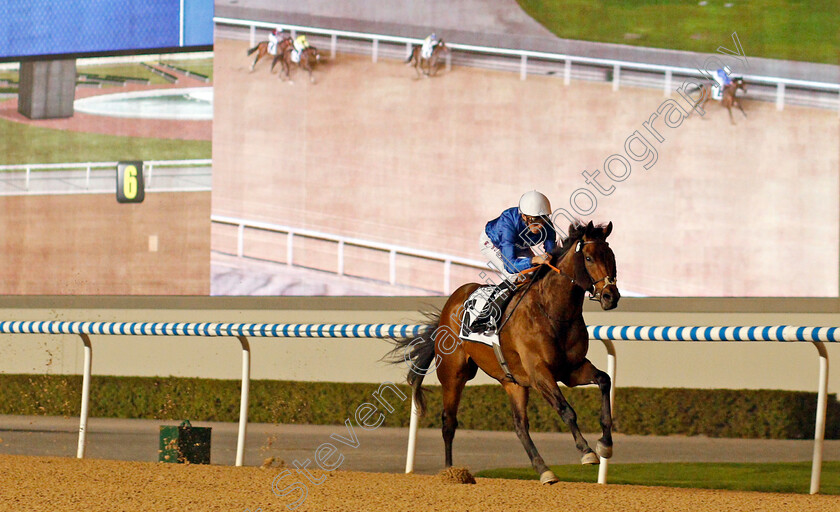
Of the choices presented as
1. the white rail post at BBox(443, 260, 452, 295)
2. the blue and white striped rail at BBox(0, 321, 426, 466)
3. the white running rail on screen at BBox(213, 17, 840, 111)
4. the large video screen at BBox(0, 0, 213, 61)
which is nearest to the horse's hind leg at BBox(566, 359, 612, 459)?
the blue and white striped rail at BBox(0, 321, 426, 466)

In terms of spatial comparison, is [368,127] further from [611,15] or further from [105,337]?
[105,337]

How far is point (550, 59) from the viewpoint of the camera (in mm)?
11617

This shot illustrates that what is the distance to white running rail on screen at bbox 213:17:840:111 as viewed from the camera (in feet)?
35.7

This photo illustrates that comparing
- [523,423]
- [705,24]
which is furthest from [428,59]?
[523,423]

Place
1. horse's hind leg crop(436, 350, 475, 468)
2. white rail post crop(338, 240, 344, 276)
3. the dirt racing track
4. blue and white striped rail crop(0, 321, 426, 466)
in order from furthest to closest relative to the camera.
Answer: white rail post crop(338, 240, 344, 276) < the dirt racing track < blue and white striped rail crop(0, 321, 426, 466) < horse's hind leg crop(436, 350, 475, 468)

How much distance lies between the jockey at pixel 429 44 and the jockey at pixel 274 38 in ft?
5.90

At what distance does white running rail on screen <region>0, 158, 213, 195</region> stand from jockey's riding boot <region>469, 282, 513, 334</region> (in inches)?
316

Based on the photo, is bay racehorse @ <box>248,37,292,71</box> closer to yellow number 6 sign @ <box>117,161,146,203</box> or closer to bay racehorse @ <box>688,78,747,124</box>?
yellow number 6 sign @ <box>117,161,146,203</box>

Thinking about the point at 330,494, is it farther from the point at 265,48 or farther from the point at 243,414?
the point at 265,48

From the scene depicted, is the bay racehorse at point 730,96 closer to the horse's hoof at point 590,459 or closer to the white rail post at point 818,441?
the white rail post at point 818,441

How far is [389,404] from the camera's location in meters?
9.22

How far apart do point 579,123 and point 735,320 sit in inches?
108

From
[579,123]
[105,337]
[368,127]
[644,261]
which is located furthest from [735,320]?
[105,337]

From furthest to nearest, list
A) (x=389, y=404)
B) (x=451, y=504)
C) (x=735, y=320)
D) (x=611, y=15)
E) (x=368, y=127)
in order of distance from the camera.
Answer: (x=368, y=127), (x=611, y=15), (x=735, y=320), (x=389, y=404), (x=451, y=504)
